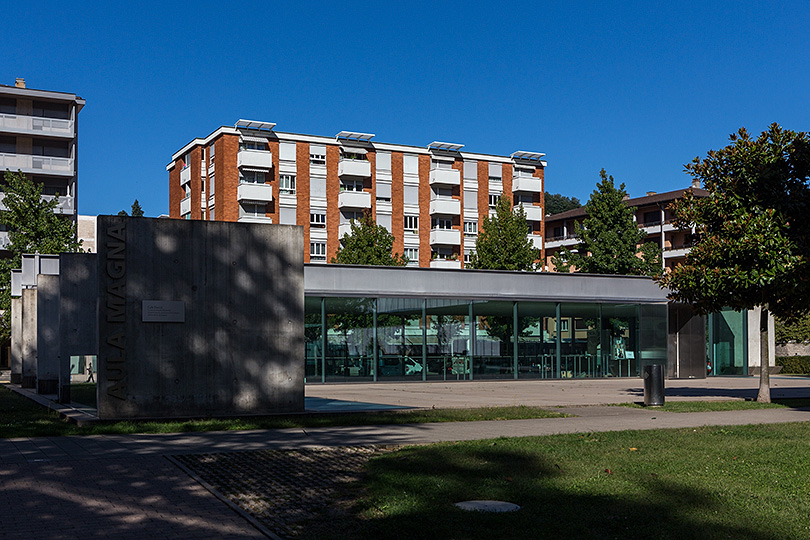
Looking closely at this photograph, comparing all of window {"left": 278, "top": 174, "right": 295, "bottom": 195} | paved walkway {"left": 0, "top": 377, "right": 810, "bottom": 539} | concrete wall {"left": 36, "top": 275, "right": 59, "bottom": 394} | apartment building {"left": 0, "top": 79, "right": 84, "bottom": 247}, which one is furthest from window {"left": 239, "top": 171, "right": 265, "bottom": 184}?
paved walkway {"left": 0, "top": 377, "right": 810, "bottom": 539}

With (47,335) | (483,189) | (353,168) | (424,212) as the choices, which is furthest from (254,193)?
(47,335)

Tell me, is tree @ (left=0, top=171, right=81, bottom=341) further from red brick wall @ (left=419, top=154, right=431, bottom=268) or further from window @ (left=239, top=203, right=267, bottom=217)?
red brick wall @ (left=419, top=154, right=431, bottom=268)

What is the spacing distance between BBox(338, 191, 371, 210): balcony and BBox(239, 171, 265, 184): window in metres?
6.69

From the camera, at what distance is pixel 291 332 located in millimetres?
16375

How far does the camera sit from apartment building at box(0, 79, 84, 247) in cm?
6328

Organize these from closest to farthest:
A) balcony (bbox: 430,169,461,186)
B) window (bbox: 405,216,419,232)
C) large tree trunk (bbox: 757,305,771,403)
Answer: large tree trunk (bbox: 757,305,771,403) < window (bbox: 405,216,419,232) < balcony (bbox: 430,169,461,186)

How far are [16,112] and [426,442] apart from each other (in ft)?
202

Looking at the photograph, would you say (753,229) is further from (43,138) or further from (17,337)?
(43,138)

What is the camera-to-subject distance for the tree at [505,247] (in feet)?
187

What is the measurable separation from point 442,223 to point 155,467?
224 ft

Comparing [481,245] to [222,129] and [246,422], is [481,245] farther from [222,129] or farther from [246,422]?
[246,422]

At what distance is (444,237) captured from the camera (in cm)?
7631

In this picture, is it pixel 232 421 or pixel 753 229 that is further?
pixel 753 229

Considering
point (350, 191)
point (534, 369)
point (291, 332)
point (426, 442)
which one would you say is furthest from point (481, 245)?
point (426, 442)
